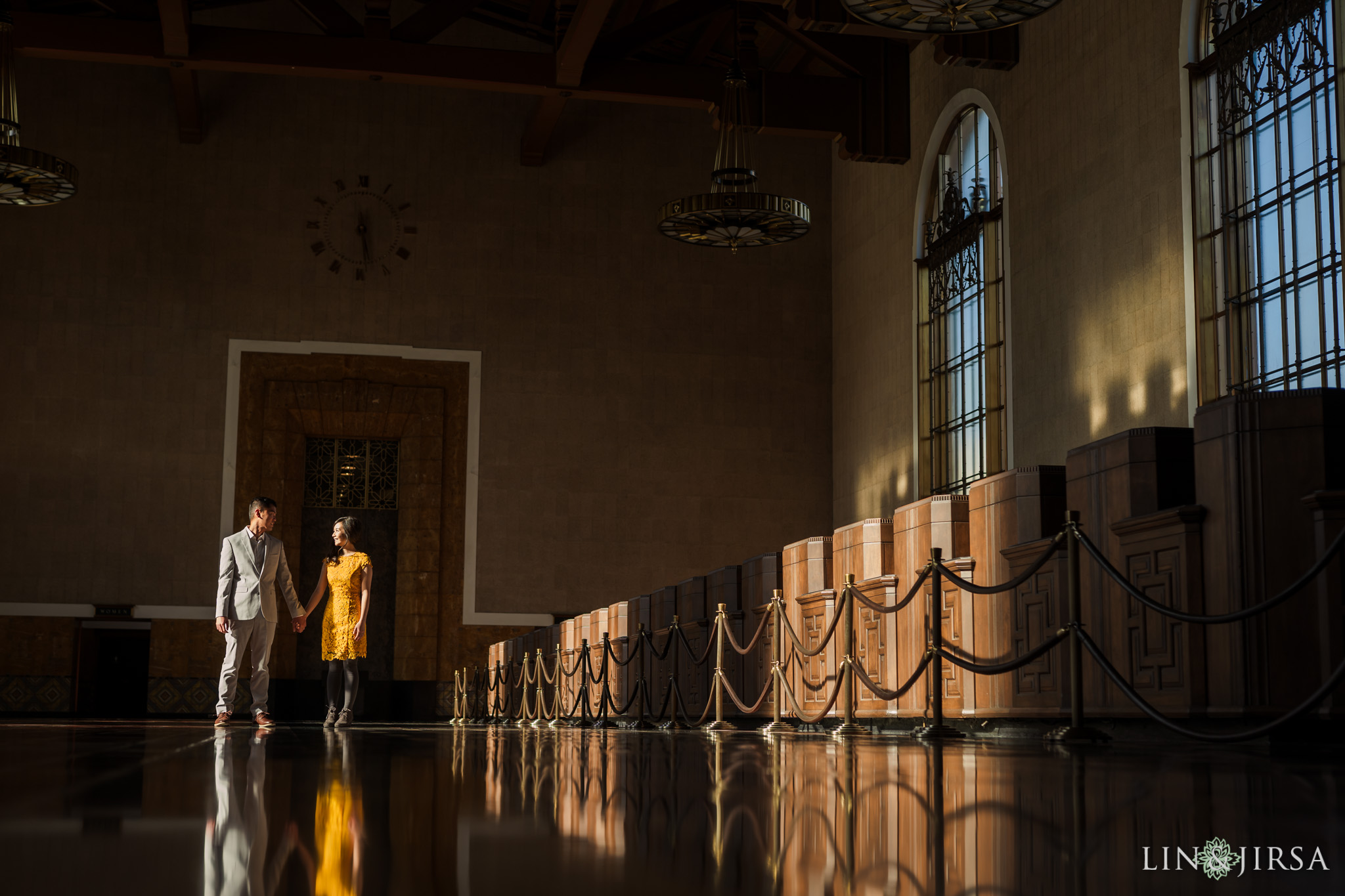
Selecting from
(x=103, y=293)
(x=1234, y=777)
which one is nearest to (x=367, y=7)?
(x=103, y=293)

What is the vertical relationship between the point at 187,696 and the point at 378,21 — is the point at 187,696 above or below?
below

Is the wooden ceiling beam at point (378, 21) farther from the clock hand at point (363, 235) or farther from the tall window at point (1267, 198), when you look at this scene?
the tall window at point (1267, 198)

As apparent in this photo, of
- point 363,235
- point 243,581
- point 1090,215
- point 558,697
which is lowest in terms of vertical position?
point 558,697

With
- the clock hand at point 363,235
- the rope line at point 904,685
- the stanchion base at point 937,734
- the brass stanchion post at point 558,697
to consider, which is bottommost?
the brass stanchion post at point 558,697

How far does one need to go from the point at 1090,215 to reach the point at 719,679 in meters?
7.35

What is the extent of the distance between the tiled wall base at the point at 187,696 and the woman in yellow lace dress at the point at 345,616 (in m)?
9.72

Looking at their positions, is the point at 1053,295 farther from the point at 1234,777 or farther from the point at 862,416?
the point at 1234,777

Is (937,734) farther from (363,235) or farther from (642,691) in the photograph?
(363,235)

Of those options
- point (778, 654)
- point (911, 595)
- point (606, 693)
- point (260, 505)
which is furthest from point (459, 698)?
point (911, 595)

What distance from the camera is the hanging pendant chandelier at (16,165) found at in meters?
12.3

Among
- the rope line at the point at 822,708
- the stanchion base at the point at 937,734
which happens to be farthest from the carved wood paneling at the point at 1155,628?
the rope line at the point at 822,708

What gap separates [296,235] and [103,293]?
9.53ft

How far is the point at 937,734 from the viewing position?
555cm

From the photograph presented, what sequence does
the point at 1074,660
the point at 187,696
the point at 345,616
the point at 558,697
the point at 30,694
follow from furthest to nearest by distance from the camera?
the point at 187,696 < the point at 30,694 < the point at 558,697 < the point at 345,616 < the point at 1074,660
